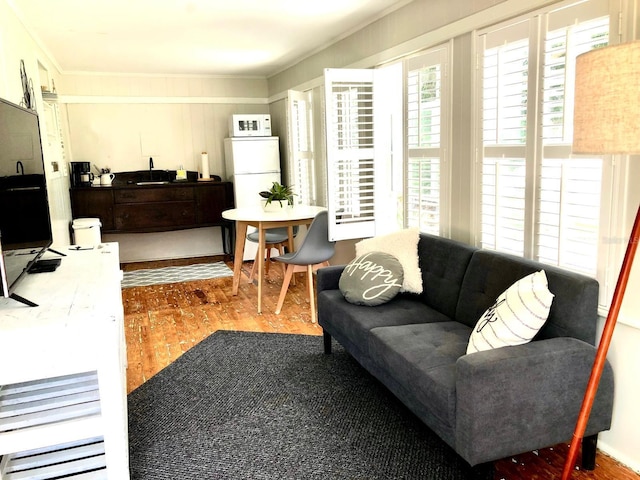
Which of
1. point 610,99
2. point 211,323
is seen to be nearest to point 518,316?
point 610,99

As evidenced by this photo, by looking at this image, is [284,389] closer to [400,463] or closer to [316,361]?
[316,361]

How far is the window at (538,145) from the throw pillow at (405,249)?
403 millimetres

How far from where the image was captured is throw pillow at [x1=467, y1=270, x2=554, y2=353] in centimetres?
197

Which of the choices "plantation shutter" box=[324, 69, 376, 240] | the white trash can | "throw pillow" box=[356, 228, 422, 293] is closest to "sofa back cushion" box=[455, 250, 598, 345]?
"throw pillow" box=[356, 228, 422, 293]

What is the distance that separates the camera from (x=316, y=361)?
3299 millimetres

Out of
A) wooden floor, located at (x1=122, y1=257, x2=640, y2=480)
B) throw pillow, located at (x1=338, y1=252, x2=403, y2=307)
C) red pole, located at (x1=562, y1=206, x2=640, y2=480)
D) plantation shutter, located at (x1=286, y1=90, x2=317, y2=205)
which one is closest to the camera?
red pole, located at (x1=562, y1=206, x2=640, y2=480)

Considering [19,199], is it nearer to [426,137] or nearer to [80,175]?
[426,137]

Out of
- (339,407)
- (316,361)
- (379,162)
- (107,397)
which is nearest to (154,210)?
(379,162)

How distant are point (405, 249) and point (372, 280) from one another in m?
0.34

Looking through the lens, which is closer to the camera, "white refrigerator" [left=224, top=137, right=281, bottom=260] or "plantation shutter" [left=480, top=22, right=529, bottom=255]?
"plantation shutter" [left=480, top=22, right=529, bottom=255]

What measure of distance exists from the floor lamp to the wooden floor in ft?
2.51

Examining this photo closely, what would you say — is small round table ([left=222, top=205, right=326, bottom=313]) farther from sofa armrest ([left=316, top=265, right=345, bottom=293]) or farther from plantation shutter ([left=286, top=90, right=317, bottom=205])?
sofa armrest ([left=316, top=265, right=345, bottom=293])

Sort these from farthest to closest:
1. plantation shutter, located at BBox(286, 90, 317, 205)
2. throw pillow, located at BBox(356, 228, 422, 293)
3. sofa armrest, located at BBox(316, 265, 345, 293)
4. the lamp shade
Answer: plantation shutter, located at BBox(286, 90, 317, 205) < sofa armrest, located at BBox(316, 265, 345, 293) < throw pillow, located at BBox(356, 228, 422, 293) < the lamp shade

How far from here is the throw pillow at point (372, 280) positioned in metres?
2.93
